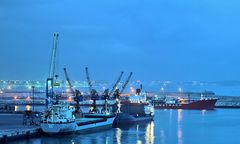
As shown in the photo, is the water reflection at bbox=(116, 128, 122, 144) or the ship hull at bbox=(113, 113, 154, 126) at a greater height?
the ship hull at bbox=(113, 113, 154, 126)

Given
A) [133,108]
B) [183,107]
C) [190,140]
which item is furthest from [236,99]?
[190,140]

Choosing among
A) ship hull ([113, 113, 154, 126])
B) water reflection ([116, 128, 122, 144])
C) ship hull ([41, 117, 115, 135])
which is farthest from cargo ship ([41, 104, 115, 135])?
ship hull ([113, 113, 154, 126])

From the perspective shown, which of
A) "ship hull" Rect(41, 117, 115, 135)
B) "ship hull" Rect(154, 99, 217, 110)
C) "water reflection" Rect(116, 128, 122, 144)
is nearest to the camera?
"ship hull" Rect(41, 117, 115, 135)

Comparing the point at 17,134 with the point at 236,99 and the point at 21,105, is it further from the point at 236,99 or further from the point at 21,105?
the point at 236,99

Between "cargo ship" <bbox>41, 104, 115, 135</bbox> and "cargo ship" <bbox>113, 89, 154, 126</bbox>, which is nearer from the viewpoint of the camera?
"cargo ship" <bbox>41, 104, 115, 135</bbox>

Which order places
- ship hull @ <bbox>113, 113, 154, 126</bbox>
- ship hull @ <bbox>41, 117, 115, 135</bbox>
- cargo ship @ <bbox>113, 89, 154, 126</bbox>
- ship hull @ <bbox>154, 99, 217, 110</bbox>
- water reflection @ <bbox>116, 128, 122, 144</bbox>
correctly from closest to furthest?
ship hull @ <bbox>41, 117, 115, 135</bbox> < water reflection @ <bbox>116, 128, 122, 144</bbox> < ship hull @ <bbox>113, 113, 154, 126</bbox> < cargo ship @ <bbox>113, 89, 154, 126</bbox> < ship hull @ <bbox>154, 99, 217, 110</bbox>

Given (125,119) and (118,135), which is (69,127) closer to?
(118,135)

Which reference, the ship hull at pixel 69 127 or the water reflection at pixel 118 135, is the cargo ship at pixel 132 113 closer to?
the water reflection at pixel 118 135

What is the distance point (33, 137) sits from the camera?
41.7 metres

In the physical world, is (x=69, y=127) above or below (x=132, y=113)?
below

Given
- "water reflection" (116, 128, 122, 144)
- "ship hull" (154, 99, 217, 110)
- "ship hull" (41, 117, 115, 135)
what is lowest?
"water reflection" (116, 128, 122, 144)

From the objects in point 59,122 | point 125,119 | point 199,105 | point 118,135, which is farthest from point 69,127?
point 199,105

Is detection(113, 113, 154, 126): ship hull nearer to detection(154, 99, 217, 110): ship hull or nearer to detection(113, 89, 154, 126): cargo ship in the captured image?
detection(113, 89, 154, 126): cargo ship

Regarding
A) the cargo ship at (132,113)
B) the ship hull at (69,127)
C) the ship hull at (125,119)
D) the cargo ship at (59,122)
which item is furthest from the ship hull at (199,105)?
the cargo ship at (59,122)
